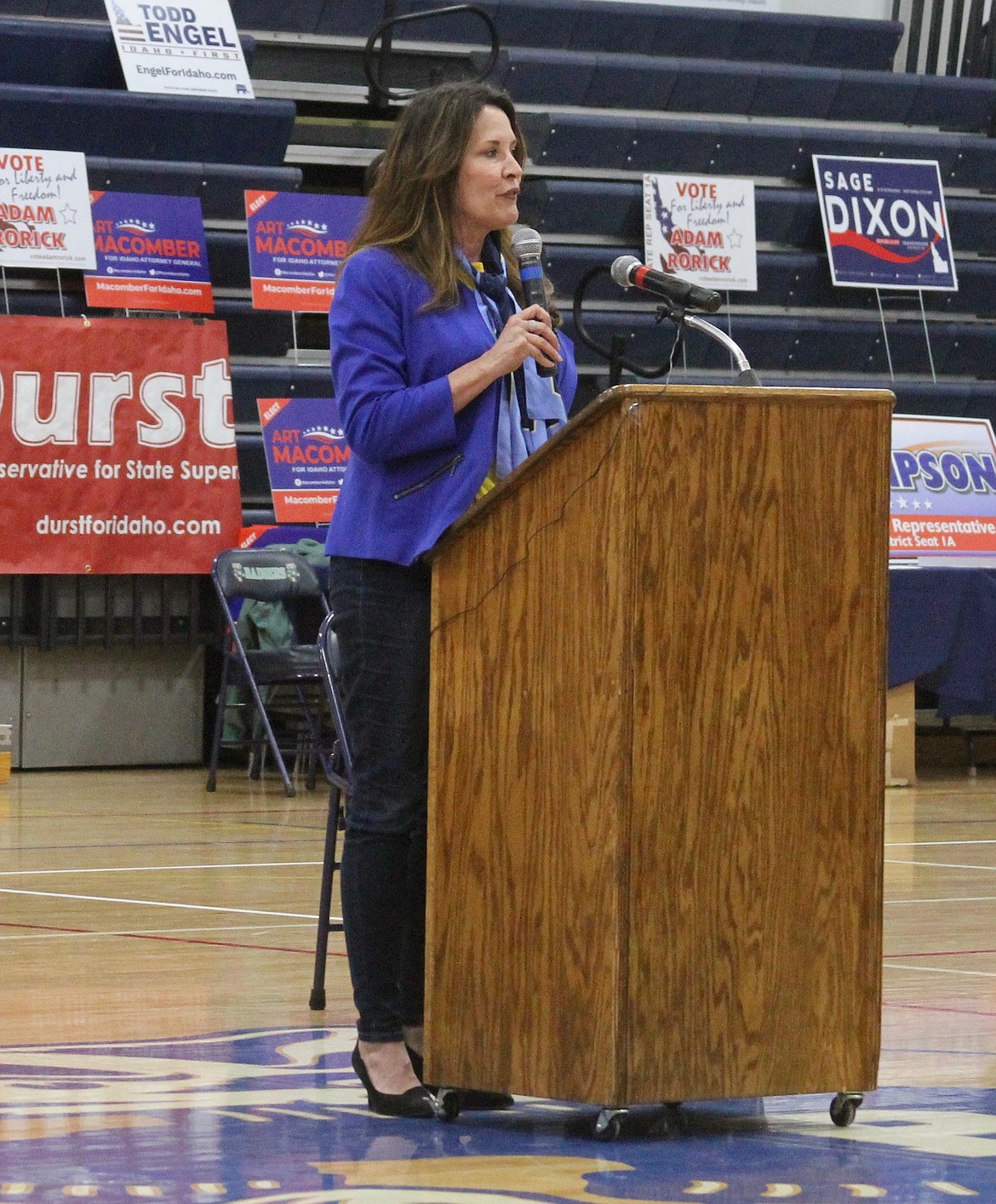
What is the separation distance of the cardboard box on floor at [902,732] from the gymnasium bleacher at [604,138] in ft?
6.76

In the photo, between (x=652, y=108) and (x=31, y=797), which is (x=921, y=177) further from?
(x=31, y=797)

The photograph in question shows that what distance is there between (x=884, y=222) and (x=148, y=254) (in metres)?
→ 3.68

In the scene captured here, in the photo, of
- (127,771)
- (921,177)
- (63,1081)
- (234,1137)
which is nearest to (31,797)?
(127,771)

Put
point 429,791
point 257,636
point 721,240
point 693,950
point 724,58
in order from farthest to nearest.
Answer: point 724,58 < point 721,240 < point 257,636 < point 429,791 < point 693,950

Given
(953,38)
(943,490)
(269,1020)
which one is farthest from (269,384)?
(269,1020)

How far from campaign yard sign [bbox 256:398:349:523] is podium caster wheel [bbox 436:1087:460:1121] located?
5725 mm

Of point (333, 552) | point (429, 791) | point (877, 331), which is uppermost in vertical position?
point (877, 331)

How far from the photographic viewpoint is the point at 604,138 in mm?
9906

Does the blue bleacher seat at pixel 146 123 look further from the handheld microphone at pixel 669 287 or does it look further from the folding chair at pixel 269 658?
the handheld microphone at pixel 669 287

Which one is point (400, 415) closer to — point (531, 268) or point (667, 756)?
point (531, 268)

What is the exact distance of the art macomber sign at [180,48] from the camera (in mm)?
8664

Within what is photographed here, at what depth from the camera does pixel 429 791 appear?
257 cm

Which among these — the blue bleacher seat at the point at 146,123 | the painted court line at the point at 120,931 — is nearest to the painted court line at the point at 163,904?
the painted court line at the point at 120,931

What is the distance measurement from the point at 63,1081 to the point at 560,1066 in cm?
77
